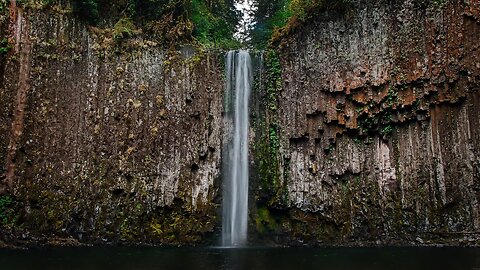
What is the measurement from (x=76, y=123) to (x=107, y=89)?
6.04 ft

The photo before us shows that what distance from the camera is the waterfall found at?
1788 centimetres

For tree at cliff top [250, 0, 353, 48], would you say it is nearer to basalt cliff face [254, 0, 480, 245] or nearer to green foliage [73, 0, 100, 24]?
basalt cliff face [254, 0, 480, 245]

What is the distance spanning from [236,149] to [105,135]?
5133 mm

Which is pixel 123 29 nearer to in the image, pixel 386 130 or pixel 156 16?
pixel 156 16

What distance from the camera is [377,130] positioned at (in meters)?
17.8

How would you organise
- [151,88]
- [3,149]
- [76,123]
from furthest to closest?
1. [151,88]
2. [76,123]
3. [3,149]

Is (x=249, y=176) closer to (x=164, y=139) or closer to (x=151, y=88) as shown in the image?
(x=164, y=139)

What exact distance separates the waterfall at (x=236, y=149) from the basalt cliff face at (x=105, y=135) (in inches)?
17.9

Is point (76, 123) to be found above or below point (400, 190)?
above

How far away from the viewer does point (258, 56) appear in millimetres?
20000

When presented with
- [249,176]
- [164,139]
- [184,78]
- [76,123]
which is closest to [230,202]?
[249,176]

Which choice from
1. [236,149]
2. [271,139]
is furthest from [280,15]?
[236,149]

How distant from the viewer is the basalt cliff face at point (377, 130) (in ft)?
53.8

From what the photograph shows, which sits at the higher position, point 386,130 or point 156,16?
point 156,16
